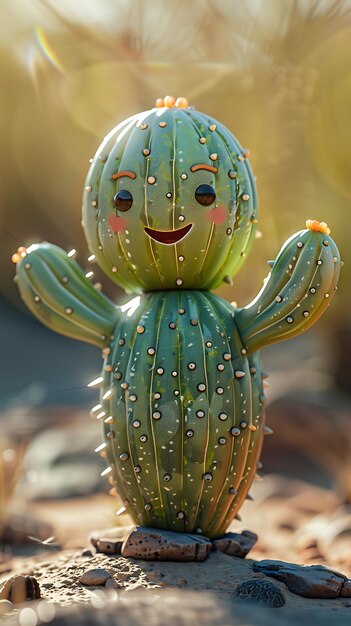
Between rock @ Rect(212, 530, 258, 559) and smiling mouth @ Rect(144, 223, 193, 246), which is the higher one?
smiling mouth @ Rect(144, 223, 193, 246)

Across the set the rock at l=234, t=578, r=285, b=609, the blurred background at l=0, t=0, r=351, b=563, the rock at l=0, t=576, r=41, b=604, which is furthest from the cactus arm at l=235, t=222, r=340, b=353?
the blurred background at l=0, t=0, r=351, b=563

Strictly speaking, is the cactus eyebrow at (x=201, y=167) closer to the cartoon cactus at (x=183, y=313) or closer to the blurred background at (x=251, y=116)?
the cartoon cactus at (x=183, y=313)

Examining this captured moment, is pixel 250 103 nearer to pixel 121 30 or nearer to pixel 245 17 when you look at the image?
pixel 245 17

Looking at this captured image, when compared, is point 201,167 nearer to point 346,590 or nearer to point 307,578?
point 307,578

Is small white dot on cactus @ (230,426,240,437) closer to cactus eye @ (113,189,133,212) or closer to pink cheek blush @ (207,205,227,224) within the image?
pink cheek blush @ (207,205,227,224)

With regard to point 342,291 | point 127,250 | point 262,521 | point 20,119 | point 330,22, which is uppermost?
point 20,119

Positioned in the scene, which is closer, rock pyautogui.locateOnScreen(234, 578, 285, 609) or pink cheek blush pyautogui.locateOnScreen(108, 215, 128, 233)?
rock pyautogui.locateOnScreen(234, 578, 285, 609)

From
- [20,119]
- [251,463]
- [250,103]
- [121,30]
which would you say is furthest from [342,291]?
[20,119]

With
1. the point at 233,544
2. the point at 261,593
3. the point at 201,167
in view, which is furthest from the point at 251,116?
the point at 261,593
